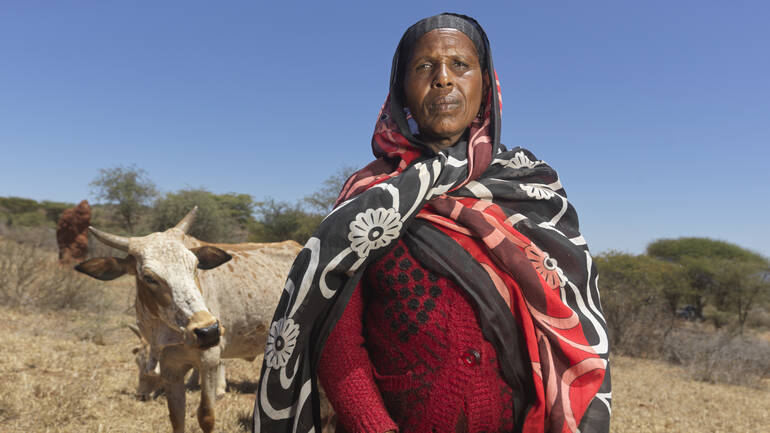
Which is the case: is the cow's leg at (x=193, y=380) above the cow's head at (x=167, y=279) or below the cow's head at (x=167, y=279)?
below

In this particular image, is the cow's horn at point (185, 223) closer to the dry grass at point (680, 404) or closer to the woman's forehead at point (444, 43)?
the woman's forehead at point (444, 43)

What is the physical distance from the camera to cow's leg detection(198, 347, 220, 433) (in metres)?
3.68

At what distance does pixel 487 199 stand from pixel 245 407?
15.6 feet

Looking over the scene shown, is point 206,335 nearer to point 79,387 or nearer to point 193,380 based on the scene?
point 79,387

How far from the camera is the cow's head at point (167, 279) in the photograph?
3.17 m

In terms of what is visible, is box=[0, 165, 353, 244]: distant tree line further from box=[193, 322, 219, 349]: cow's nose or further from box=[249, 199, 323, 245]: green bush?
box=[193, 322, 219, 349]: cow's nose

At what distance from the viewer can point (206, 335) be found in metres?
3.13

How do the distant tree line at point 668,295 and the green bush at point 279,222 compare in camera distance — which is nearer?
the distant tree line at point 668,295

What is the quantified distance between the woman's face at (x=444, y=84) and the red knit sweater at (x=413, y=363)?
48 centimetres

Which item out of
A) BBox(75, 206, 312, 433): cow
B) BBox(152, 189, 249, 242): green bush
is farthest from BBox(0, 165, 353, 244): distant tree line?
BBox(75, 206, 312, 433): cow

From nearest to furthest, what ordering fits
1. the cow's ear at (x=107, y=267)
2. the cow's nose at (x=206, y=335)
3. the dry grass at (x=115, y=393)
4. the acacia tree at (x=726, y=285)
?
the cow's nose at (x=206, y=335) < the cow's ear at (x=107, y=267) < the dry grass at (x=115, y=393) < the acacia tree at (x=726, y=285)

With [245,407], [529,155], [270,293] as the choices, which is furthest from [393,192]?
[245,407]

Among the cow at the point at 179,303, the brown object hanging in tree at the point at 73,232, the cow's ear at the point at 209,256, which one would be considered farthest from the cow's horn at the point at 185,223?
the brown object hanging in tree at the point at 73,232

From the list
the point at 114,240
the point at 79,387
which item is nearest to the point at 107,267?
the point at 114,240
